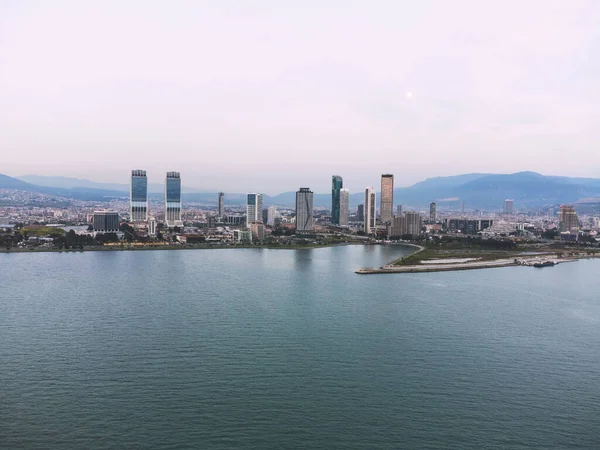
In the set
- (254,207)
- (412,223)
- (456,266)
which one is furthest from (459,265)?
(254,207)

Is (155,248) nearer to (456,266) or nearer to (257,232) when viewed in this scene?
(257,232)

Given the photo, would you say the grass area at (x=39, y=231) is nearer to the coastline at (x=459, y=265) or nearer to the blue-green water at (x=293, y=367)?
the blue-green water at (x=293, y=367)

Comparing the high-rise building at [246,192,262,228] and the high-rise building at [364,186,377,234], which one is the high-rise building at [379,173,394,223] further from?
the high-rise building at [246,192,262,228]

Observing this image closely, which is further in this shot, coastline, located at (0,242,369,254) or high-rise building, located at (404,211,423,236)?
high-rise building, located at (404,211,423,236)

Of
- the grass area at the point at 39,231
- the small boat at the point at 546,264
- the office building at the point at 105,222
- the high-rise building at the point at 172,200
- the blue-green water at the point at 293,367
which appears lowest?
the blue-green water at the point at 293,367

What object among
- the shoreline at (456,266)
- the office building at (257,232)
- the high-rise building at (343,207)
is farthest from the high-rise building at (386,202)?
the shoreline at (456,266)

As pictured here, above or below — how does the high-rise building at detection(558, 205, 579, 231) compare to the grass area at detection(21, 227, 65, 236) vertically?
above

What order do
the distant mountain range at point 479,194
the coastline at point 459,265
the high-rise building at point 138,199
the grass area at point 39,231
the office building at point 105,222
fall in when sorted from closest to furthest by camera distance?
1. the coastline at point 459,265
2. the grass area at point 39,231
3. the office building at point 105,222
4. the high-rise building at point 138,199
5. the distant mountain range at point 479,194

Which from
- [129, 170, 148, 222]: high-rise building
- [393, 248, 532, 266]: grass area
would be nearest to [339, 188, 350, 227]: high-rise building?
[129, 170, 148, 222]: high-rise building
